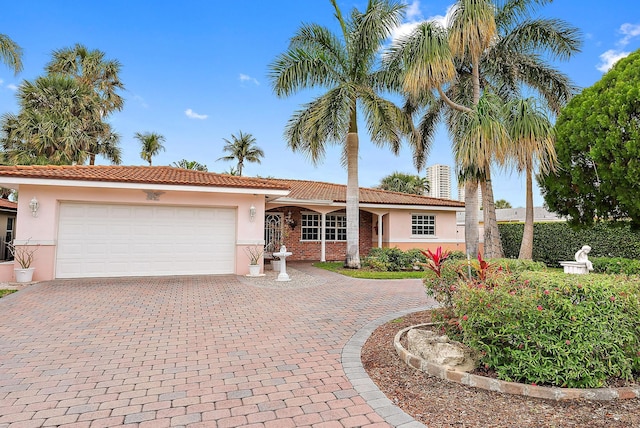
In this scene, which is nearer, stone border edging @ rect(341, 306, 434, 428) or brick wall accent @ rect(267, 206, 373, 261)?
stone border edging @ rect(341, 306, 434, 428)

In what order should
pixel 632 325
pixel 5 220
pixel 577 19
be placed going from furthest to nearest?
pixel 5 220 < pixel 577 19 < pixel 632 325

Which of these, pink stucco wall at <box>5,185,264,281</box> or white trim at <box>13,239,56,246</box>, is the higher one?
pink stucco wall at <box>5,185,264,281</box>

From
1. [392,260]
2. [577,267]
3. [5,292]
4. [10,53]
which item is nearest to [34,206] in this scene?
[5,292]

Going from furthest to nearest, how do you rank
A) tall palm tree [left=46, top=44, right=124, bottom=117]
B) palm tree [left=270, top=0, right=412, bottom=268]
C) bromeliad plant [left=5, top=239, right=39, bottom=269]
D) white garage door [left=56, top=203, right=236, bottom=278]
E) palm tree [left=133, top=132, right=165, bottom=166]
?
palm tree [left=133, top=132, right=165, bottom=166], tall palm tree [left=46, top=44, right=124, bottom=117], palm tree [left=270, top=0, right=412, bottom=268], white garage door [left=56, top=203, right=236, bottom=278], bromeliad plant [left=5, top=239, right=39, bottom=269]

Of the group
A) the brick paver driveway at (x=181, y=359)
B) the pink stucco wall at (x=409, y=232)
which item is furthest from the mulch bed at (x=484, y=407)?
the pink stucco wall at (x=409, y=232)

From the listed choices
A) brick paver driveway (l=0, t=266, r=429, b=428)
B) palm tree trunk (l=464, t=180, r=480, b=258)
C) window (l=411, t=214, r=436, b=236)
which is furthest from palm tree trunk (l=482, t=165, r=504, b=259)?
brick paver driveway (l=0, t=266, r=429, b=428)

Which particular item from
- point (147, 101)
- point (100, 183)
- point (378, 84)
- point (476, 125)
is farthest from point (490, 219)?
point (147, 101)

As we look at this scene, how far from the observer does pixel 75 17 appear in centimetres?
1442

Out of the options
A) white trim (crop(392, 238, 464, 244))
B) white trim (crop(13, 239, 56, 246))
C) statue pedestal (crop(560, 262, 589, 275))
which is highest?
white trim (crop(392, 238, 464, 244))

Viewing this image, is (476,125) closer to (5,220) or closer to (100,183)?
(100,183)

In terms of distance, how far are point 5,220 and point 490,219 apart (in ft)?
71.1

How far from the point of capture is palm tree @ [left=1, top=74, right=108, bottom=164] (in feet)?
52.3

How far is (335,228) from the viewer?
19.2m

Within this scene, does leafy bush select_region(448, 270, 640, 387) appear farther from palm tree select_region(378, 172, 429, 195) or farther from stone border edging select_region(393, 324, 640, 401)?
palm tree select_region(378, 172, 429, 195)
